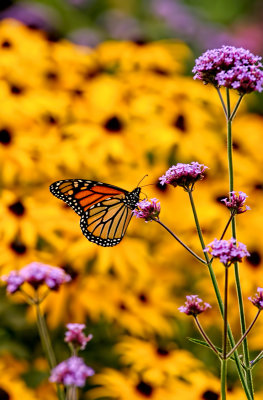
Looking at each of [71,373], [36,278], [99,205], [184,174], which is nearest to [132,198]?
[99,205]

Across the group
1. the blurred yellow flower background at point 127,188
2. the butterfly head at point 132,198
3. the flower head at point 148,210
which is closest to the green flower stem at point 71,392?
the flower head at point 148,210

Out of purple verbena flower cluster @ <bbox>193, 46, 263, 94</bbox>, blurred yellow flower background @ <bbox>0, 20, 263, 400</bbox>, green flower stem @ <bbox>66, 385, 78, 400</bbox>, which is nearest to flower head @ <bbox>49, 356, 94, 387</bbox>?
green flower stem @ <bbox>66, 385, 78, 400</bbox>

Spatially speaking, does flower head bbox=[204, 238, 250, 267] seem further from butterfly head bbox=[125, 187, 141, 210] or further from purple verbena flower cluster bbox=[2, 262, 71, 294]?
butterfly head bbox=[125, 187, 141, 210]

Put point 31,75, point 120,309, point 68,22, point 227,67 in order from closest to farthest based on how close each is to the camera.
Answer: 1. point 227,67
2. point 120,309
3. point 31,75
4. point 68,22

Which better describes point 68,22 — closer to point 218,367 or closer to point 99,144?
point 99,144

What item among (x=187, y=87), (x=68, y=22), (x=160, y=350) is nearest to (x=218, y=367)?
(x=160, y=350)

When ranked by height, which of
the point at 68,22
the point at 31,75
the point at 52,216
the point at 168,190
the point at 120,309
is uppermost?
the point at 68,22
